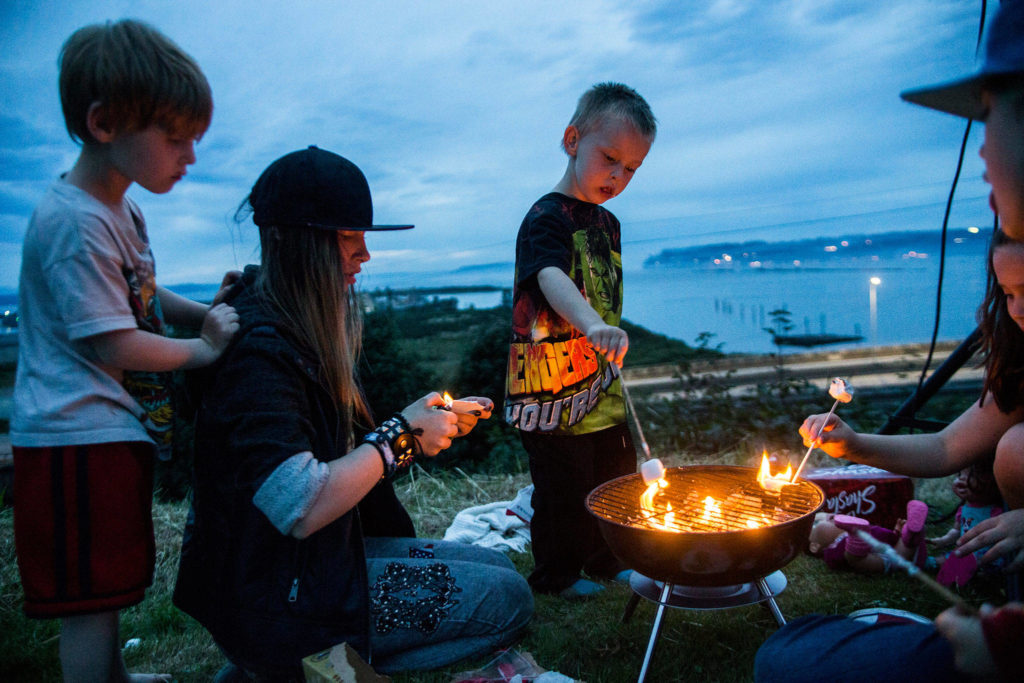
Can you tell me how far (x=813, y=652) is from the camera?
138cm

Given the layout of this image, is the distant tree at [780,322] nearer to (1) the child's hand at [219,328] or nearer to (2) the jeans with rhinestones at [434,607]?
(2) the jeans with rhinestones at [434,607]

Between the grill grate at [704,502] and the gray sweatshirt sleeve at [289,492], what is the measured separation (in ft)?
2.51

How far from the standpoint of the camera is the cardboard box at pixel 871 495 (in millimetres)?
3018

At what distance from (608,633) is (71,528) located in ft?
5.46

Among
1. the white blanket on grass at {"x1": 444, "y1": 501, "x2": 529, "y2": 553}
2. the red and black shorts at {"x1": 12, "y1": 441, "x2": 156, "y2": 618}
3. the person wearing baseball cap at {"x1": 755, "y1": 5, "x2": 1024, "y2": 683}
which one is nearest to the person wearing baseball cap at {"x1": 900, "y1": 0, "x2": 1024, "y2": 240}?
the person wearing baseball cap at {"x1": 755, "y1": 5, "x2": 1024, "y2": 683}

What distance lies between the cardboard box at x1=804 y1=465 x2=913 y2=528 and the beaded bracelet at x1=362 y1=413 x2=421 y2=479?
79.1 inches

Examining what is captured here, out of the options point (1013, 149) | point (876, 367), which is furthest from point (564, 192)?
point (876, 367)

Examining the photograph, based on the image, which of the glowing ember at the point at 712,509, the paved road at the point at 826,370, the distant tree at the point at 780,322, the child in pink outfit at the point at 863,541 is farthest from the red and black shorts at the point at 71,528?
the distant tree at the point at 780,322

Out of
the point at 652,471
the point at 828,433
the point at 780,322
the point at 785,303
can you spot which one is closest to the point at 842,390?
the point at 828,433

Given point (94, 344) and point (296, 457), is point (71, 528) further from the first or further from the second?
point (296, 457)

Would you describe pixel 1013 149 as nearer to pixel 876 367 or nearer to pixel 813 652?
pixel 813 652

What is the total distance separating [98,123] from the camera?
66.0 inches

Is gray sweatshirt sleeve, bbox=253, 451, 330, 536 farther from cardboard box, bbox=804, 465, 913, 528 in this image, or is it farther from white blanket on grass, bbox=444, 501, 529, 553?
cardboard box, bbox=804, 465, 913, 528

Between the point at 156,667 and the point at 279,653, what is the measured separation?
2.83 ft
